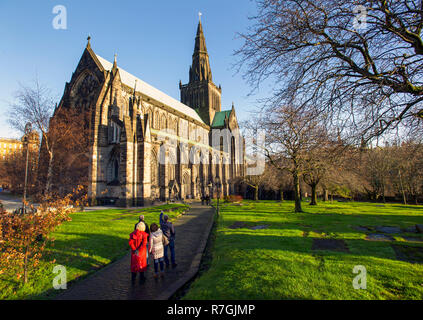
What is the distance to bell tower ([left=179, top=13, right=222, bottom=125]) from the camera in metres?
58.2

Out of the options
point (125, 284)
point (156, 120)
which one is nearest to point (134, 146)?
point (156, 120)

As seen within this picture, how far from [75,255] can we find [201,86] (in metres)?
56.4

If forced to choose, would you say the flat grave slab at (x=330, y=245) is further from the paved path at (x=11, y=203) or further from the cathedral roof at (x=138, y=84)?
the cathedral roof at (x=138, y=84)

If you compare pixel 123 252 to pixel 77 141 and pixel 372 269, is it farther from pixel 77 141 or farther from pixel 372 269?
pixel 77 141

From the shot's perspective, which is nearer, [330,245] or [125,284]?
[125,284]

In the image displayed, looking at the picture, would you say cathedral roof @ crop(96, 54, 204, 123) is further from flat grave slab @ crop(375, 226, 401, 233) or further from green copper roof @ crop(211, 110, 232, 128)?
flat grave slab @ crop(375, 226, 401, 233)

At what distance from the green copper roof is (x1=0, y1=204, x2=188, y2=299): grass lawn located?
48.0 m

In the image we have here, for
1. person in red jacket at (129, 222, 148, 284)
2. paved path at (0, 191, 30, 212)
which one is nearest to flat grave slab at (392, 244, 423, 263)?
person in red jacket at (129, 222, 148, 284)

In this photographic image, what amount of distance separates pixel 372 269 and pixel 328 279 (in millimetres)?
1384

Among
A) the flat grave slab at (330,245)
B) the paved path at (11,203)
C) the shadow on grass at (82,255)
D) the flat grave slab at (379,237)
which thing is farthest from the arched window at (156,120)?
the flat grave slab at (379,237)

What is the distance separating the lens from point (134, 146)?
81.2ft

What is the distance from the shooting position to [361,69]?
509 centimetres

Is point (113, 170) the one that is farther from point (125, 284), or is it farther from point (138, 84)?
point (125, 284)
